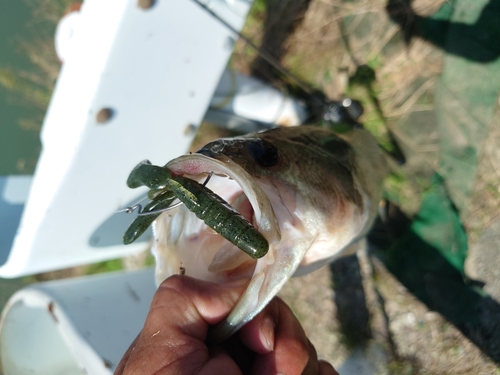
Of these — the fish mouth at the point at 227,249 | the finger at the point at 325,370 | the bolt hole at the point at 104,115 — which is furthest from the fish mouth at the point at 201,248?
the bolt hole at the point at 104,115

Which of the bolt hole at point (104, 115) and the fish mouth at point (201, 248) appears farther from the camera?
the bolt hole at point (104, 115)

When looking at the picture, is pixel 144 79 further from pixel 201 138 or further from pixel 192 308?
pixel 201 138

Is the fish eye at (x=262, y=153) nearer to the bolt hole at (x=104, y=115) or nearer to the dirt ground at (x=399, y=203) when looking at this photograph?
the bolt hole at (x=104, y=115)

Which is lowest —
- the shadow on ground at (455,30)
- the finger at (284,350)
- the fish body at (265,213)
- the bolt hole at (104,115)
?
the bolt hole at (104,115)

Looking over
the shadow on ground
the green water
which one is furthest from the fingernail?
the green water

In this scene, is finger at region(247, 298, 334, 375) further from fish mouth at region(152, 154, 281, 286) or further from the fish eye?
the fish eye
